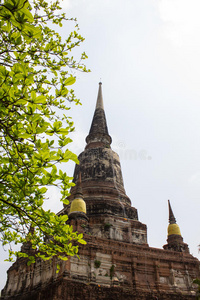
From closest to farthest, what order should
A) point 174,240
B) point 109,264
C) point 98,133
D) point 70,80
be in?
1. point 70,80
2. point 109,264
3. point 174,240
4. point 98,133

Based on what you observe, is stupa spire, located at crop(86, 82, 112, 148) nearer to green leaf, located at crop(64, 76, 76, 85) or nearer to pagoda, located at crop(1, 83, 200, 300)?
pagoda, located at crop(1, 83, 200, 300)

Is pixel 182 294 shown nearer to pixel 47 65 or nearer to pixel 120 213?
pixel 120 213

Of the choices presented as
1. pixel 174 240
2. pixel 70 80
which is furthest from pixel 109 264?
pixel 70 80

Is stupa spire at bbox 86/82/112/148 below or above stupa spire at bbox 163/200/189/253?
above

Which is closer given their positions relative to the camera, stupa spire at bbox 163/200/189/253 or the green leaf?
the green leaf

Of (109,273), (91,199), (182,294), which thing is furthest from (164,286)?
(91,199)

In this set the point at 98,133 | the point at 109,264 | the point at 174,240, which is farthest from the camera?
the point at 98,133

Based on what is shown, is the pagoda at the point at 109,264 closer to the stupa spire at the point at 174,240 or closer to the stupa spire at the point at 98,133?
the stupa spire at the point at 174,240

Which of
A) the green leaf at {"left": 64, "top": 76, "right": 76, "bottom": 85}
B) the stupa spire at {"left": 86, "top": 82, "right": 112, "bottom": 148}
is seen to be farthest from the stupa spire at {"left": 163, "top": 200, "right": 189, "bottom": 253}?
the green leaf at {"left": 64, "top": 76, "right": 76, "bottom": 85}

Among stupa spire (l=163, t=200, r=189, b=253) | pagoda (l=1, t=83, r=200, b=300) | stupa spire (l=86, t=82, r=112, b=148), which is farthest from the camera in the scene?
stupa spire (l=86, t=82, r=112, b=148)

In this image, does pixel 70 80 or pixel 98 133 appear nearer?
pixel 70 80

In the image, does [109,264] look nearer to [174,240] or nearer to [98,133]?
[174,240]

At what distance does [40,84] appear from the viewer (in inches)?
235

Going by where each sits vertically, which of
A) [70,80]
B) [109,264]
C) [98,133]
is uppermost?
[98,133]
